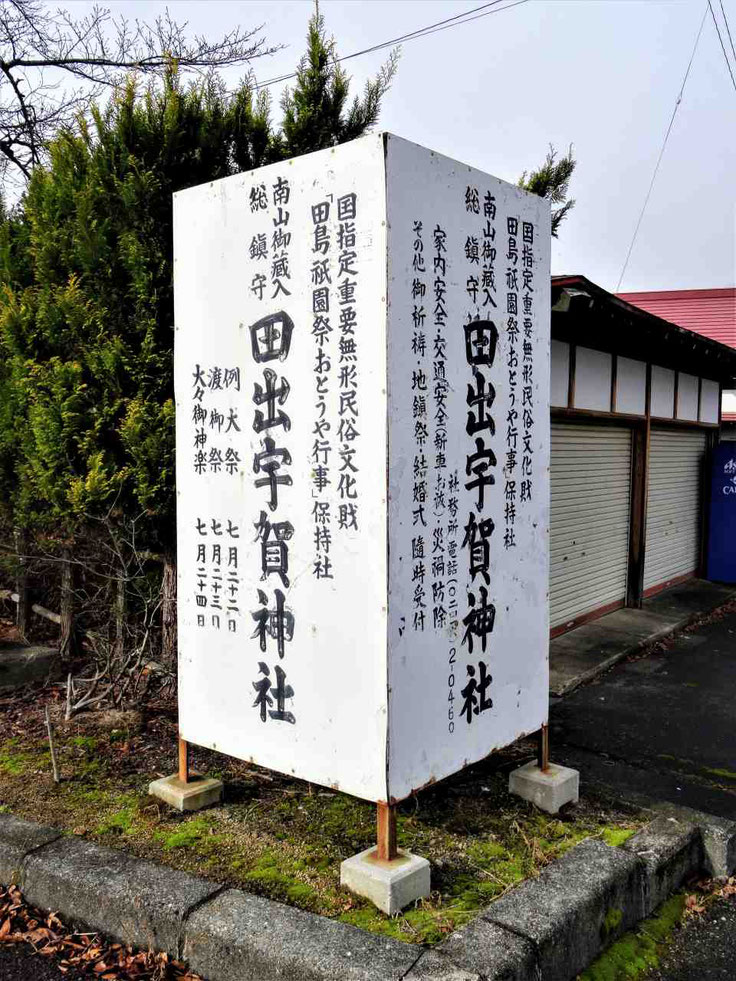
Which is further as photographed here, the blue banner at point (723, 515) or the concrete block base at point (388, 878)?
the blue banner at point (723, 515)

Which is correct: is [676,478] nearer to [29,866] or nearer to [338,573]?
[338,573]

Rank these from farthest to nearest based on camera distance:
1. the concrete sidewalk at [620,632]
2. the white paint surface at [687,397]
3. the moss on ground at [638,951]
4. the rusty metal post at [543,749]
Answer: the white paint surface at [687,397]
the concrete sidewalk at [620,632]
the rusty metal post at [543,749]
the moss on ground at [638,951]

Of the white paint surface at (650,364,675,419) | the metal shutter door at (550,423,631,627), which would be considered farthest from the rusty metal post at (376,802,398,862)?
the white paint surface at (650,364,675,419)

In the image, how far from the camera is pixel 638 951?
3543mm

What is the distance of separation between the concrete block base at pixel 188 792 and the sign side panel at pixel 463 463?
4.63 ft

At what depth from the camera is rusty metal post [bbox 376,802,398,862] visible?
141 inches

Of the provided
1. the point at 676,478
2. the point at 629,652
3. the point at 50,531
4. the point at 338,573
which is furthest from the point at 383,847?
the point at 676,478

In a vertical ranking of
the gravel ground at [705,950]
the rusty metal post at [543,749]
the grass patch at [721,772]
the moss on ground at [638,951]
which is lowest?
the grass patch at [721,772]

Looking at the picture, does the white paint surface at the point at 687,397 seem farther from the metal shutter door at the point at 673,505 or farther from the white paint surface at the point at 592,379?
the white paint surface at the point at 592,379

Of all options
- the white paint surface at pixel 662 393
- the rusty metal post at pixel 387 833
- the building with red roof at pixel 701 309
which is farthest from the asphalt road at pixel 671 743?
the building with red roof at pixel 701 309

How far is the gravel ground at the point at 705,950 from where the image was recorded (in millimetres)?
3434

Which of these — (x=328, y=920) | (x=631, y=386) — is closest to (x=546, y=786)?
(x=328, y=920)

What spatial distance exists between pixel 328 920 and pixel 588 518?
702 cm

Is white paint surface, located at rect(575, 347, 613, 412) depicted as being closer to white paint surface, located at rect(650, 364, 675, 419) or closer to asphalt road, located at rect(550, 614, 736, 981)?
white paint surface, located at rect(650, 364, 675, 419)
